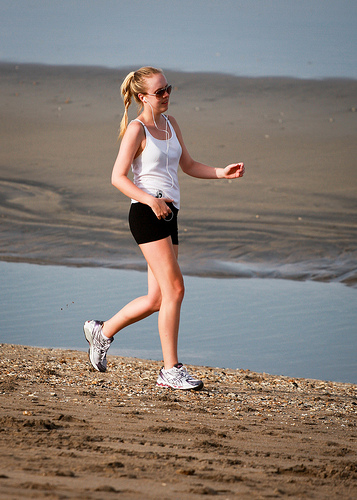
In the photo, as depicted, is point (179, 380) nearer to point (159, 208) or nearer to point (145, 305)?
point (145, 305)

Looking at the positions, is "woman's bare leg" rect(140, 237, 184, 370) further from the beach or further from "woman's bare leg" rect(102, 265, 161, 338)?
the beach

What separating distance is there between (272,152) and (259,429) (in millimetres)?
9934

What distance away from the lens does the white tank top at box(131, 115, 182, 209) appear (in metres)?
4.31

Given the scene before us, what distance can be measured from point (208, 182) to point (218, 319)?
18.5 ft

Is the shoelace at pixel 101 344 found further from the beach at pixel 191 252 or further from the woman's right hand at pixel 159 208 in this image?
the woman's right hand at pixel 159 208

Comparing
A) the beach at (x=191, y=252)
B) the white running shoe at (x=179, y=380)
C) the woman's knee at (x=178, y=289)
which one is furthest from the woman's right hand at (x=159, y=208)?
the beach at (x=191, y=252)

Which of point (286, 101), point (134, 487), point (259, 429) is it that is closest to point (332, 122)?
point (286, 101)

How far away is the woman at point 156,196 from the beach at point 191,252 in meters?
0.39

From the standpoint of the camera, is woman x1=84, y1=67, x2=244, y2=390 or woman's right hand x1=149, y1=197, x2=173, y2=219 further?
woman x1=84, y1=67, x2=244, y2=390

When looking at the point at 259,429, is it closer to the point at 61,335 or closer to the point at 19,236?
the point at 61,335

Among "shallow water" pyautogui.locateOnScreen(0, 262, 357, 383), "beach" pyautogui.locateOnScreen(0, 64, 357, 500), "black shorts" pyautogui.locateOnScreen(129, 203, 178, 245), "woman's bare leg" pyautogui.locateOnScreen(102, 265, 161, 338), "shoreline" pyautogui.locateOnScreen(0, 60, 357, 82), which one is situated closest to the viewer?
"beach" pyautogui.locateOnScreen(0, 64, 357, 500)

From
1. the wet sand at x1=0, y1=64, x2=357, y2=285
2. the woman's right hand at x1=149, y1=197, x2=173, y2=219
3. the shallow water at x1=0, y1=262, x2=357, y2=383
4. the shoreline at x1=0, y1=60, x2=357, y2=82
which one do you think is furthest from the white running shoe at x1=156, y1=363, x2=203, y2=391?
the shoreline at x1=0, y1=60, x2=357, y2=82

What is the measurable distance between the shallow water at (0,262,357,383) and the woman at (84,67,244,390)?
43.2 inches

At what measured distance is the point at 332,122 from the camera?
1457 centimetres
